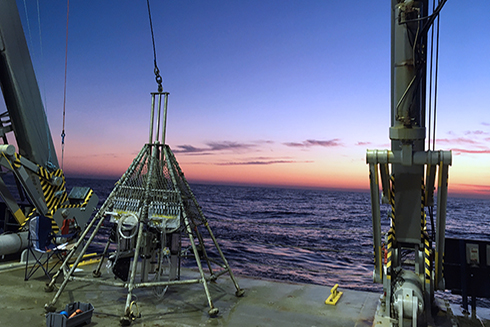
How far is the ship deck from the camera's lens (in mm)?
7430

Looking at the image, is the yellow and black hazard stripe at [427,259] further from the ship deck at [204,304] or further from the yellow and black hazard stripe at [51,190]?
the yellow and black hazard stripe at [51,190]

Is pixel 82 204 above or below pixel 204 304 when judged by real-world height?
above

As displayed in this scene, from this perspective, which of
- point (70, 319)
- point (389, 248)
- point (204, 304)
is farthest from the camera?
point (204, 304)

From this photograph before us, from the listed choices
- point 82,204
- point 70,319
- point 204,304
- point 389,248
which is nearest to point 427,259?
point 389,248

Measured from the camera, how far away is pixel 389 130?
23.0ft

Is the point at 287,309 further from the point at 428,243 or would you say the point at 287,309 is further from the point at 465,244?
the point at 465,244

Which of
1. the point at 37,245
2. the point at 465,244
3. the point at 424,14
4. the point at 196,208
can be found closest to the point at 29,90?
the point at 37,245

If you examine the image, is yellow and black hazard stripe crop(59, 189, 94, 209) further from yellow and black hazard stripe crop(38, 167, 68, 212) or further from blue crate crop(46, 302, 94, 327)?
blue crate crop(46, 302, 94, 327)

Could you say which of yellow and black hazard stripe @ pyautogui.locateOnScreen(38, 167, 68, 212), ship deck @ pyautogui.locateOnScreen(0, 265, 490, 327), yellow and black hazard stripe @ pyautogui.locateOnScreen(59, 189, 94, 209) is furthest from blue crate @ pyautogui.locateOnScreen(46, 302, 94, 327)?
yellow and black hazard stripe @ pyautogui.locateOnScreen(59, 189, 94, 209)

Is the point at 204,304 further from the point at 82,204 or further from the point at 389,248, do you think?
the point at 82,204

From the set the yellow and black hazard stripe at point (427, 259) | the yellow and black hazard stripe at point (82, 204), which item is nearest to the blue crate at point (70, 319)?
the yellow and black hazard stripe at point (427, 259)

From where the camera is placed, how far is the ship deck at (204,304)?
24.4ft

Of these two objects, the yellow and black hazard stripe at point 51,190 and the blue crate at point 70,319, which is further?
the yellow and black hazard stripe at point 51,190

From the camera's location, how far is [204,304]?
27.7 feet
